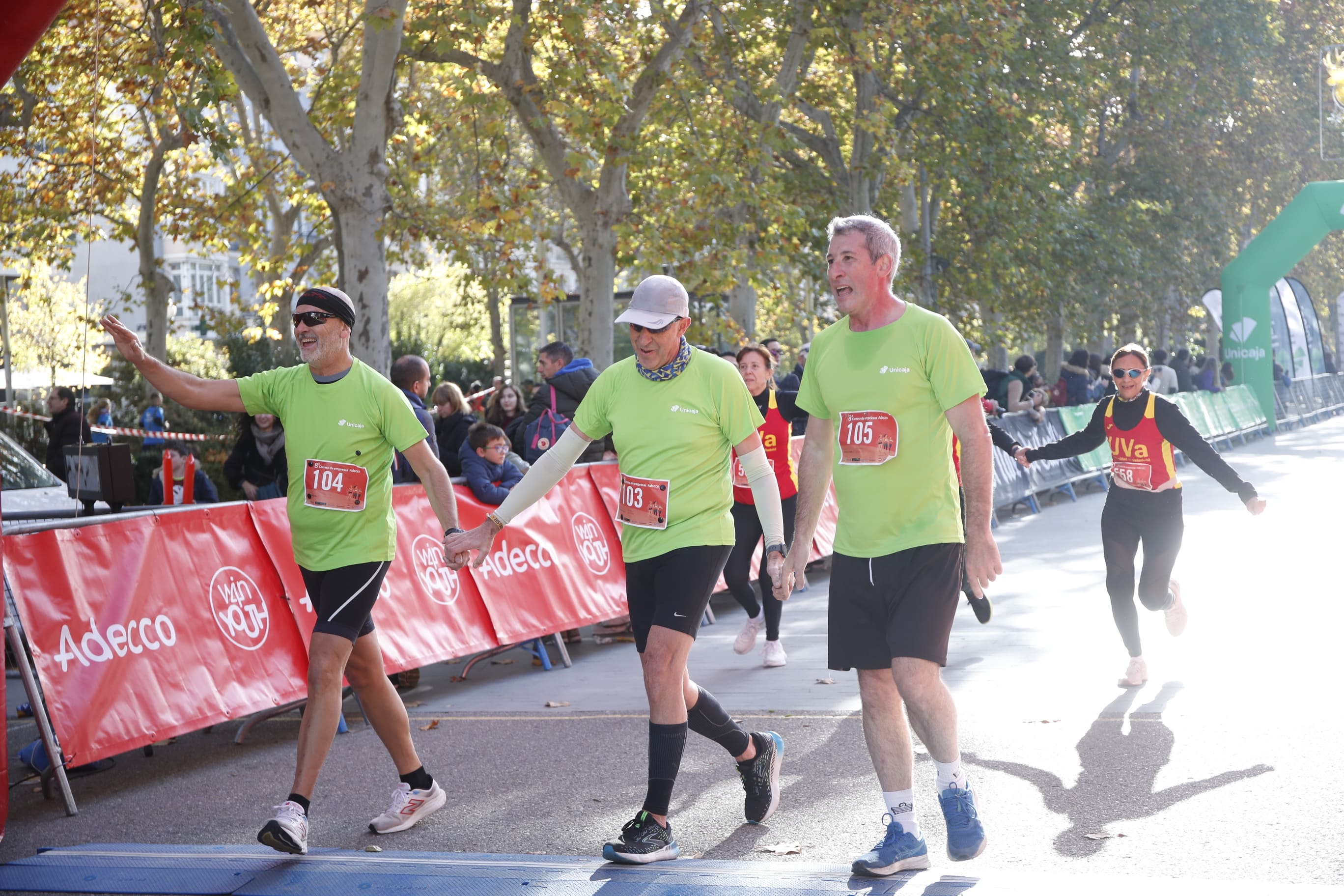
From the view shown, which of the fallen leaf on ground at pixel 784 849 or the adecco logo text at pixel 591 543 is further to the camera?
the adecco logo text at pixel 591 543

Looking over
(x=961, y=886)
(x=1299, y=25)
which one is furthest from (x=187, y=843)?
(x=1299, y=25)

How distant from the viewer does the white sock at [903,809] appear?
4586mm

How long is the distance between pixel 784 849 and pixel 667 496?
4.17ft

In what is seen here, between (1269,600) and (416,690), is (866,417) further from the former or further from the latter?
(1269,600)

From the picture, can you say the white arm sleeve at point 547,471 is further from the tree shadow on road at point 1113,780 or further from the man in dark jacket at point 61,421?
the man in dark jacket at point 61,421

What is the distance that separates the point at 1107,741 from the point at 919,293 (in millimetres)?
19916

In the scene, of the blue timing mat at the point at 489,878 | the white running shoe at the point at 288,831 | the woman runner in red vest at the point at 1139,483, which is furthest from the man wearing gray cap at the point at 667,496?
the woman runner in red vest at the point at 1139,483

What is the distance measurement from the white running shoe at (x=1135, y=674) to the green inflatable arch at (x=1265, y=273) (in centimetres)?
2372

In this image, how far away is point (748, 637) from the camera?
905 centimetres

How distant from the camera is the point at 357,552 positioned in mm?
5293

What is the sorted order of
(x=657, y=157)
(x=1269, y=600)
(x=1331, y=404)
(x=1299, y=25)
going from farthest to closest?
1. (x=1331, y=404)
2. (x=1299, y=25)
3. (x=657, y=157)
4. (x=1269, y=600)

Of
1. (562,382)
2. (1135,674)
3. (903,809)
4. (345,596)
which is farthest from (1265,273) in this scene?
(345,596)

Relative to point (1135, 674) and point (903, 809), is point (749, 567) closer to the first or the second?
point (1135, 674)

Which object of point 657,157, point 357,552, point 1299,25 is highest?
point 1299,25
